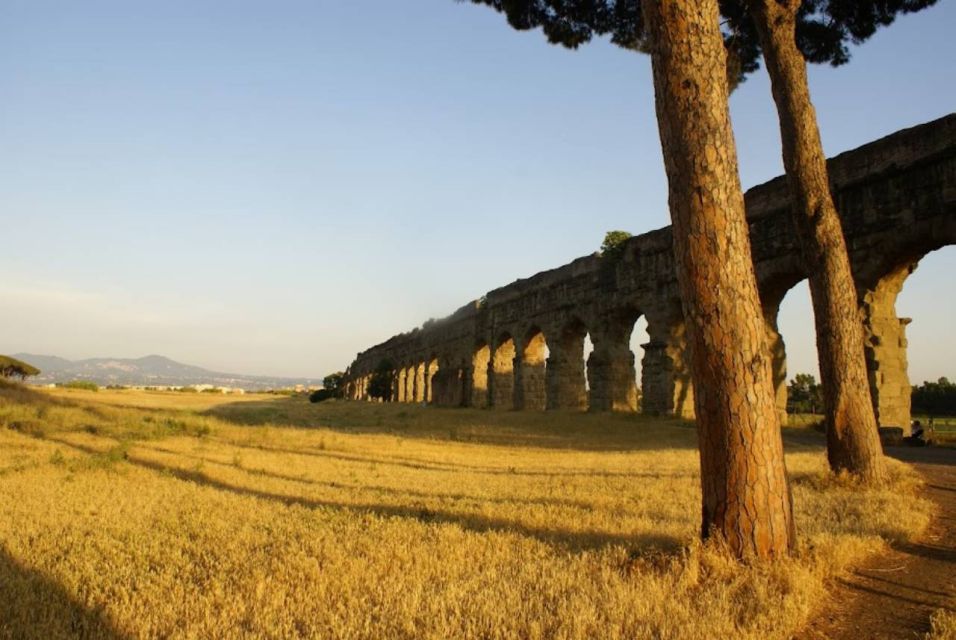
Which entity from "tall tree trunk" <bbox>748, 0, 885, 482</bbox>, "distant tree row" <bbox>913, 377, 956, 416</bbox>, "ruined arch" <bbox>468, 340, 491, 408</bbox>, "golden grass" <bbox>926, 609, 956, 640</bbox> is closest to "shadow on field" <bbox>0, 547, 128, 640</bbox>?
"golden grass" <bbox>926, 609, 956, 640</bbox>

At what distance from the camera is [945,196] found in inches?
476

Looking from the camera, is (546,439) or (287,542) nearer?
(287,542)

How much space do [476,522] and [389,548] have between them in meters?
1.11

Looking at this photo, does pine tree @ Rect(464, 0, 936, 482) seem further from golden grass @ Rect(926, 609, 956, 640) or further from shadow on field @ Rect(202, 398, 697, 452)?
shadow on field @ Rect(202, 398, 697, 452)

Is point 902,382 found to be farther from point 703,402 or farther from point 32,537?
point 32,537

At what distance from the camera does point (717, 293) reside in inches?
157

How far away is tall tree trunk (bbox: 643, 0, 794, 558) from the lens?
3.87 meters

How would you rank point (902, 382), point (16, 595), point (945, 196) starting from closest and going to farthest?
point (16, 595)
point (945, 196)
point (902, 382)

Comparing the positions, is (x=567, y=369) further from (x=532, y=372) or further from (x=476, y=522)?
(x=476, y=522)

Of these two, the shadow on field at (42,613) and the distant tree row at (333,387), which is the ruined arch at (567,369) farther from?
the distant tree row at (333,387)

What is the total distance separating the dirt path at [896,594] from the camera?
10.5 ft

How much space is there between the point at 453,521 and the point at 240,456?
509 centimetres

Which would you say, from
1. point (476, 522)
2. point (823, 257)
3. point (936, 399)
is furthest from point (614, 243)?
point (936, 399)

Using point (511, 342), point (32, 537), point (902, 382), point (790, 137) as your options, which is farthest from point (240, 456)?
point (511, 342)
